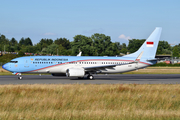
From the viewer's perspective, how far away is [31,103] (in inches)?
587

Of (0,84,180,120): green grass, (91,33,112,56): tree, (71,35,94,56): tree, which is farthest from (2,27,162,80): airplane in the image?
(91,33,112,56): tree

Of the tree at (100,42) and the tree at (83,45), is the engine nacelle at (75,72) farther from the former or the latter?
the tree at (100,42)

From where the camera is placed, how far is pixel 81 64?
37.8 meters

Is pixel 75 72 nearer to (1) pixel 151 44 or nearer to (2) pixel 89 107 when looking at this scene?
(1) pixel 151 44

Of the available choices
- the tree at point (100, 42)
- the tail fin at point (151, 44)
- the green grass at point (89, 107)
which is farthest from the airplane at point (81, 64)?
the tree at point (100, 42)

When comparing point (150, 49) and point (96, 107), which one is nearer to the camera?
point (96, 107)

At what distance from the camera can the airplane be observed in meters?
35.7

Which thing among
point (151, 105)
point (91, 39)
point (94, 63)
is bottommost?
point (151, 105)

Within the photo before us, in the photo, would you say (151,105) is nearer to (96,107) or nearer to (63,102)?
(96,107)

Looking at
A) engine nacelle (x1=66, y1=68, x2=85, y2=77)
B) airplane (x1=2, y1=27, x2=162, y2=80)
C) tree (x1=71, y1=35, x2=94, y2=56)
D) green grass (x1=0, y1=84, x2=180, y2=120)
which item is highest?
tree (x1=71, y1=35, x2=94, y2=56)

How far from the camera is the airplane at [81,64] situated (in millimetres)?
35656

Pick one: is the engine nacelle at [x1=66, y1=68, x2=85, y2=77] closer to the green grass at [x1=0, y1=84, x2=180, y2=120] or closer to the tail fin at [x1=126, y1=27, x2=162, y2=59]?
the tail fin at [x1=126, y1=27, x2=162, y2=59]

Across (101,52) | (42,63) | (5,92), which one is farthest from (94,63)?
(101,52)

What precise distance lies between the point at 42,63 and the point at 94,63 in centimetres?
801
